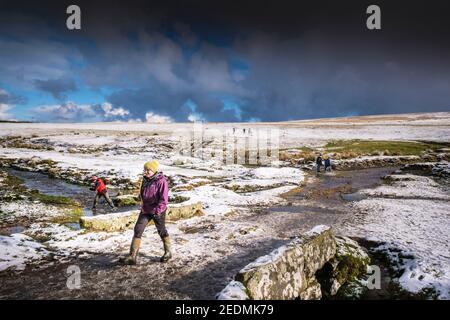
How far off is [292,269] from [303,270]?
2.17 ft

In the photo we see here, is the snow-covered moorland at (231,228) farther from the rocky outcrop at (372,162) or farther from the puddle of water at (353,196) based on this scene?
the rocky outcrop at (372,162)

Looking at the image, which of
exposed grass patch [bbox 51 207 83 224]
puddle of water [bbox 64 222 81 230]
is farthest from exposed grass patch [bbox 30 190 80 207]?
puddle of water [bbox 64 222 81 230]

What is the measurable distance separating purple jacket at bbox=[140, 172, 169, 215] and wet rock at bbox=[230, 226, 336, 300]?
383 cm

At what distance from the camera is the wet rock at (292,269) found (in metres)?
8.18

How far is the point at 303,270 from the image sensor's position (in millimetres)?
9773

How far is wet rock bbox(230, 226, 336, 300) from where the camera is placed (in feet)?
26.8

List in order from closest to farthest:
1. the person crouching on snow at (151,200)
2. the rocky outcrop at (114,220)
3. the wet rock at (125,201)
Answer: the person crouching on snow at (151,200), the rocky outcrop at (114,220), the wet rock at (125,201)

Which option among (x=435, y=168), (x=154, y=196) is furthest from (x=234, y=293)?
(x=435, y=168)

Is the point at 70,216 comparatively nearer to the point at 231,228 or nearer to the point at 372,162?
the point at 231,228

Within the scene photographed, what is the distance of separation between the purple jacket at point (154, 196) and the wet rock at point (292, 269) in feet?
12.6

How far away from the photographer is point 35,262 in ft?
37.3

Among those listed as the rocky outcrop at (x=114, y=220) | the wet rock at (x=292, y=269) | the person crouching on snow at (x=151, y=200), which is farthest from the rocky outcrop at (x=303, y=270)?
the rocky outcrop at (x=114, y=220)
